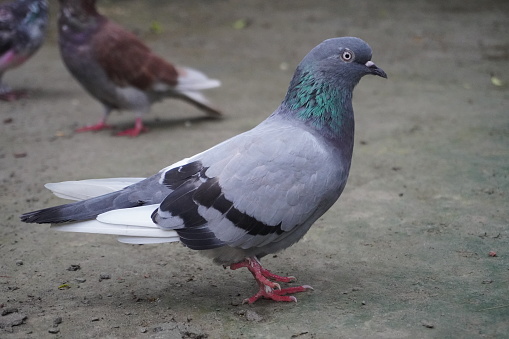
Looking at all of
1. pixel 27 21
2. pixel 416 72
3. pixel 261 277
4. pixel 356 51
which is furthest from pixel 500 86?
pixel 27 21

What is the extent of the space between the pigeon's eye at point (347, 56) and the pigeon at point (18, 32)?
5.21 m

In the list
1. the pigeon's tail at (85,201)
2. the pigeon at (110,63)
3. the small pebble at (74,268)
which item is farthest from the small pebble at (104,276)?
the pigeon at (110,63)

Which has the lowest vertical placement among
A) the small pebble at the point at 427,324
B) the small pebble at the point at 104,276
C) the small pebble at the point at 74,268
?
the small pebble at the point at 74,268

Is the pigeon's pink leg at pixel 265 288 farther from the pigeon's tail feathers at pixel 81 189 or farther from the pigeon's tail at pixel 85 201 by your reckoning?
the pigeon's tail feathers at pixel 81 189

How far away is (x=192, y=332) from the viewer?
3.11 metres

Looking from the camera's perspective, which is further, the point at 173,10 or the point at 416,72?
the point at 173,10

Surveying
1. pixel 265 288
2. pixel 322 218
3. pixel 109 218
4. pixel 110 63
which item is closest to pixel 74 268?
pixel 109 218

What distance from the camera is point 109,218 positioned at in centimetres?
322

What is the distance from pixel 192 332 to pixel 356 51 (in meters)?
1.68

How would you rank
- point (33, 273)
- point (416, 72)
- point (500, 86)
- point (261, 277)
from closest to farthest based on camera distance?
point (261, 277) < point (33, 273) < point (500, 86) < point (416, 72)

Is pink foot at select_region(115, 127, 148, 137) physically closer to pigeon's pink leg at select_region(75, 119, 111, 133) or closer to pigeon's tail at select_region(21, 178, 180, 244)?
pigeon's pink leg at select_region(75, 119, 111, 133)

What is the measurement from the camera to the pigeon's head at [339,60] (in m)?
3.55

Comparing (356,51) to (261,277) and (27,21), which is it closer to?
(261,277)

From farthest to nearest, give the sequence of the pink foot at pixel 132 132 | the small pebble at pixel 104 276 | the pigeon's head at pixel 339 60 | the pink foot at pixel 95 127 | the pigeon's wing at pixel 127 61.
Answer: the pink foot at pixel 95 127, the pink foot at pixel 132 132, the pigeon's wing at pixel 127 61, the small pebble at pixel 104 276, the pigeon's head at pixel 339 60
